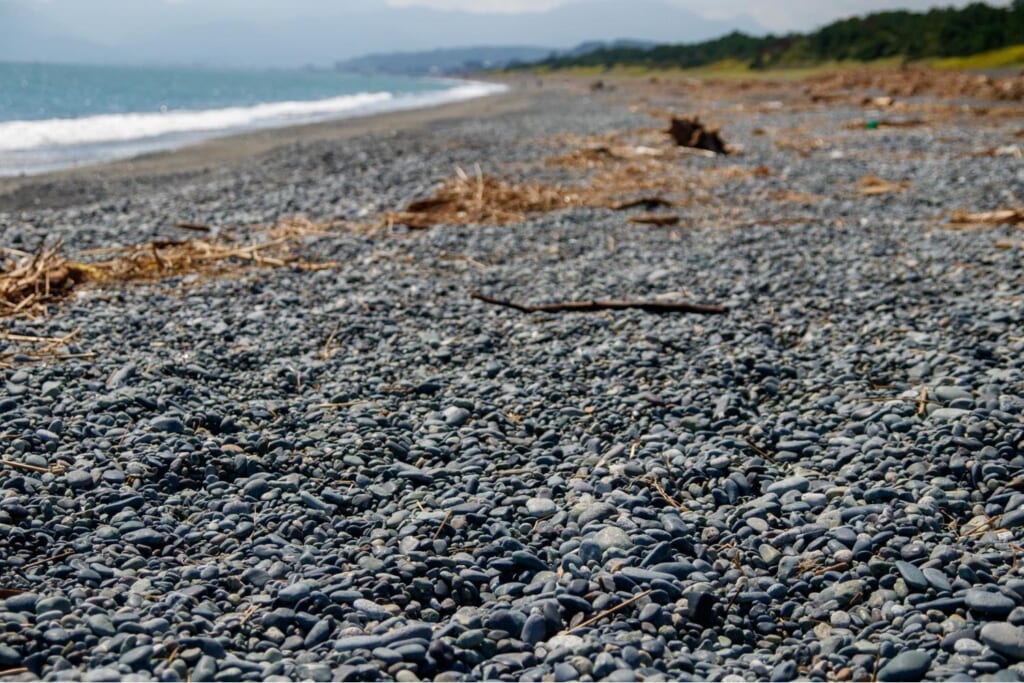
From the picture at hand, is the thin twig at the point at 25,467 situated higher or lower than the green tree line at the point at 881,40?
lower

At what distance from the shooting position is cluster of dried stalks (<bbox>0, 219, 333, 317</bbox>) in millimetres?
7523

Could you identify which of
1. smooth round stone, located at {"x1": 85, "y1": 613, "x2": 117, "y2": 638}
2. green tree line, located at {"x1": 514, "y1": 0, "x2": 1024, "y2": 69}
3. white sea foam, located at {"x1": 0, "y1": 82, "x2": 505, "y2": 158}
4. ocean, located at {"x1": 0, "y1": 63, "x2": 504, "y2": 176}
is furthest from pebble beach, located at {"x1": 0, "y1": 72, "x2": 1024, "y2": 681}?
green tree line, located at {"x1": 514, "y1": 0, "x2": 1024, "y2": 69}

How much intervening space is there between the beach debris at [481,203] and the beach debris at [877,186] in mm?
4964

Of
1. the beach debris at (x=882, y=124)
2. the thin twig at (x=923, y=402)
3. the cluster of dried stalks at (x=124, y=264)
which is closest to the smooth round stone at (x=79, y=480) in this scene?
the cluster of dried stalks at (x=124, y=264)

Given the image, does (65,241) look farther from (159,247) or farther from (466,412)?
(466,412)

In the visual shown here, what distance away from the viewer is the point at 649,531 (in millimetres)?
3955

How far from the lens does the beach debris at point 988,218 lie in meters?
10.2

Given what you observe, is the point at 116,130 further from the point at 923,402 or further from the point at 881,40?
the point at 881,40

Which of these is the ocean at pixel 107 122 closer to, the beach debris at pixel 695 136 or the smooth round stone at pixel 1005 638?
the beach debris at pixel 695 136

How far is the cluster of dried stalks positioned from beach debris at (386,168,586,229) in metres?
1.78

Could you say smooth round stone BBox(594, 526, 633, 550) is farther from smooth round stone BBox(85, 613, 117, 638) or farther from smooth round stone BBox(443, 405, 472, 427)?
smooth round stone BBox(85, 613, 117, 638)

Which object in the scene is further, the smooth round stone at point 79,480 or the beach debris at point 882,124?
the beach debris at point 882,124

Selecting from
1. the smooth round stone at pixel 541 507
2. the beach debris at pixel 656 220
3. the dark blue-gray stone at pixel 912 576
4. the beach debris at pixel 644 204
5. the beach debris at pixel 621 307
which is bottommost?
the dark blue-gray stone at pixel 912 576

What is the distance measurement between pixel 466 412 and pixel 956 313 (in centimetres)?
465
